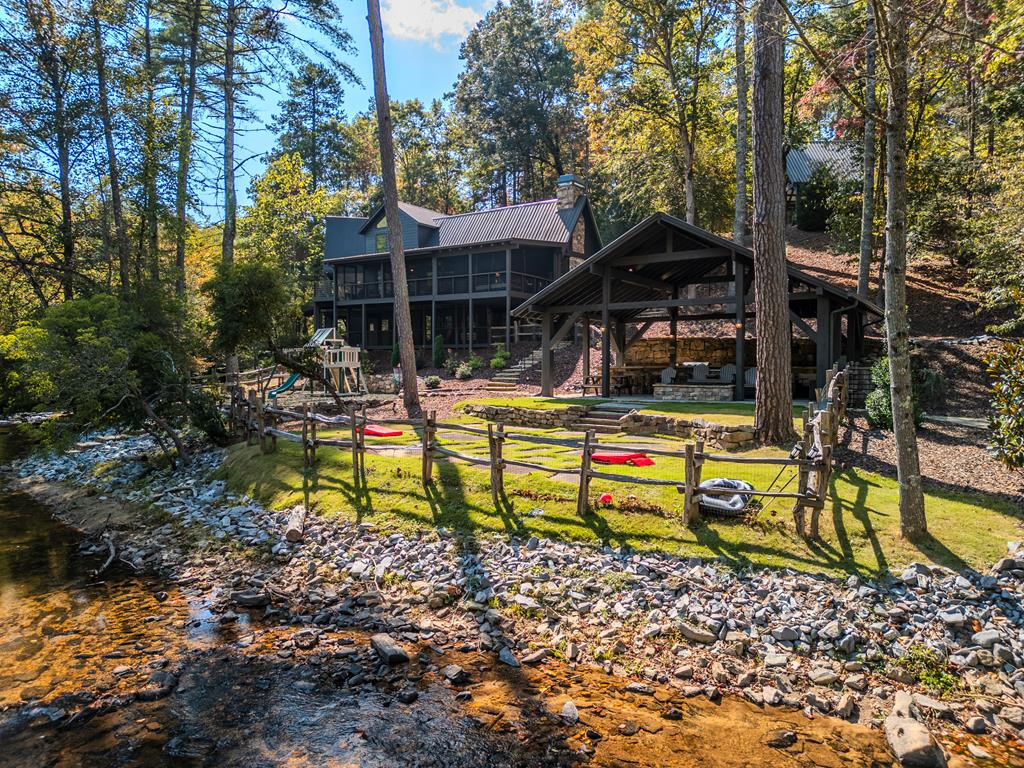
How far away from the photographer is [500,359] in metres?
23.8

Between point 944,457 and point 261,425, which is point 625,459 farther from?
point 261,425

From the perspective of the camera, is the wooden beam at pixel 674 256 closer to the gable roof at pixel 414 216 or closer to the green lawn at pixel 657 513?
the green lawn at pixel 657 513

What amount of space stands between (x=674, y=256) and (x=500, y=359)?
10.00 meters

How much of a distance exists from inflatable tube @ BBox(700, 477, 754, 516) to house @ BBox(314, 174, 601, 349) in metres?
18.8

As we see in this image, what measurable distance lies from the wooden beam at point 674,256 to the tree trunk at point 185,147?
43.3 feet

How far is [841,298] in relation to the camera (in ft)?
45.1

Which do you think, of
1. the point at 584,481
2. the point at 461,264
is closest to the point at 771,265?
the point at 584,481

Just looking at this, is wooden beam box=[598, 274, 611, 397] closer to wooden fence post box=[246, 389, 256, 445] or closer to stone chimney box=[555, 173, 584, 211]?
wooden fence post box=[246, 389, 256, 445]

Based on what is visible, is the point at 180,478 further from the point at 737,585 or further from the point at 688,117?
the point at 688,117

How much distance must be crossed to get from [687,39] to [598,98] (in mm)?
4065

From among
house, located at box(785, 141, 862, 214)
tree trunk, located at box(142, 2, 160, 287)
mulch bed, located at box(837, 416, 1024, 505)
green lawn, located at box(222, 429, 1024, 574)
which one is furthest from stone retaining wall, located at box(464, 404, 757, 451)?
house, located at box(785, 141, 862, 214)

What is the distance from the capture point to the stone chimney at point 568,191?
2755 centimetres

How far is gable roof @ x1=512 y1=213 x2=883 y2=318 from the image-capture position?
1394 cm

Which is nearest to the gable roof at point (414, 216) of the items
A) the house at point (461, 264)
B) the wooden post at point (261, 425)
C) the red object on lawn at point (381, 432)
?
the house at point (461, 264)
